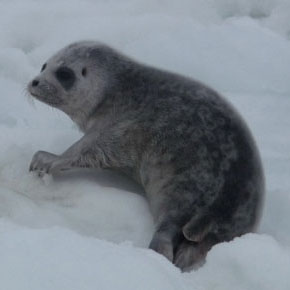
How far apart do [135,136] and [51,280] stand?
1.65 meters

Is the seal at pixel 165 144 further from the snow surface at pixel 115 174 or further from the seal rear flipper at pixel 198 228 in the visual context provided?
the snow surface at pixel 115 174

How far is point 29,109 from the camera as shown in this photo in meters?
5.23

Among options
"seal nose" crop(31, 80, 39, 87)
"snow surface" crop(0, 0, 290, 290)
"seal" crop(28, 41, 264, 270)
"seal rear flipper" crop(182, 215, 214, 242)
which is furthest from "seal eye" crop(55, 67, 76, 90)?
"seal rear flipper" crop(182, 215, 214, 242)

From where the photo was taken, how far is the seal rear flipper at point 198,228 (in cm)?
372

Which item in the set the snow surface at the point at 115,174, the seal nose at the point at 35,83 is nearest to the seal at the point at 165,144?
the seal nose at the point at 35,83

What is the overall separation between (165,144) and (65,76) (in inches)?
26.9

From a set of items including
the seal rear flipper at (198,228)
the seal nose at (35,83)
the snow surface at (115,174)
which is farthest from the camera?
the seal nose at (35,83)

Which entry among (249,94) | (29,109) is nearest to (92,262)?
(29,109)

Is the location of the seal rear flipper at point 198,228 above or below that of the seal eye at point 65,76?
below

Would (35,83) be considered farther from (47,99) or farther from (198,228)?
(198,228)

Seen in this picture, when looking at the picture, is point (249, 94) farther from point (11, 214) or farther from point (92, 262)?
point (92, 262)

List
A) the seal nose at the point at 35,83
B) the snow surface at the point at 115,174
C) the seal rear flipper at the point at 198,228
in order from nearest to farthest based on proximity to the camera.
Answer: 1. the snow surface at the point at 115,174
2. the seal rear flipper at the point at 198,228
3. the seal nose at the point at 35,83

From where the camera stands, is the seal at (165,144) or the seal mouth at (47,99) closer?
the seal at (165,144)

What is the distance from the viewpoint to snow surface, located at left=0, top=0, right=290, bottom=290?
2752 mm
